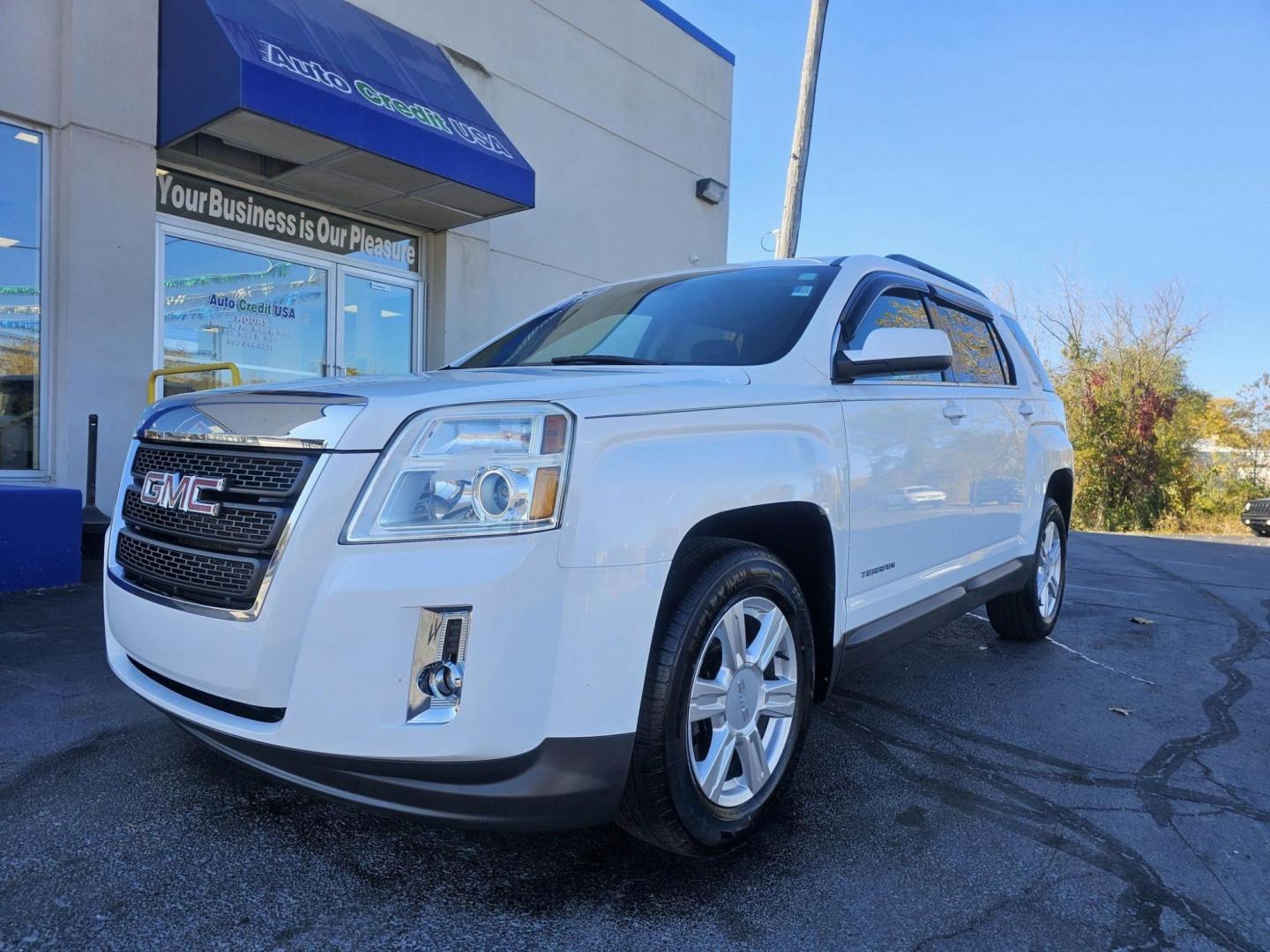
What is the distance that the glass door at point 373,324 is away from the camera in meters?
9.13

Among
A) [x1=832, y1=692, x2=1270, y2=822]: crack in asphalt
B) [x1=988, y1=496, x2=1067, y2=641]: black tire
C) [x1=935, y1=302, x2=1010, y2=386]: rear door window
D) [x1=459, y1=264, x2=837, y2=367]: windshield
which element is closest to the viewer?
[x1=832, y1=692, x2=1270, y2=822]: crack in asphalt

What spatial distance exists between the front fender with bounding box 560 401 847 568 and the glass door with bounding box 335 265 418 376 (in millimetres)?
6897

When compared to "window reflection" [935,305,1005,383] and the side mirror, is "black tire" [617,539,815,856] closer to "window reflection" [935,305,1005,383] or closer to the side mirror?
the side mirror

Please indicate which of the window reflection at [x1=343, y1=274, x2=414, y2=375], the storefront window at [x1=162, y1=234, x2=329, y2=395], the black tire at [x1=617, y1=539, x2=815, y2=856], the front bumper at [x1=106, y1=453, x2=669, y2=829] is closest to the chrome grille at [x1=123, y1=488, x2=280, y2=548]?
the front bumper at [x1=106, y1=453, x2=669, y2=829]

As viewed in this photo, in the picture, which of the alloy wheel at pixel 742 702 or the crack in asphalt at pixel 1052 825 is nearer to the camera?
the crack in asphalt at pixel 1052 825

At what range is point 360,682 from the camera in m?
1.93

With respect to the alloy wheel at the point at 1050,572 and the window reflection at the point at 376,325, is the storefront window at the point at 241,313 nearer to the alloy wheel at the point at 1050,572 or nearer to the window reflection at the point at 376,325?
the window reflection at the point at 376,325

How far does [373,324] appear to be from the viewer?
9492 millimetres

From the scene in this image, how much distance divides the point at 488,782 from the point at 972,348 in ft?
11.3

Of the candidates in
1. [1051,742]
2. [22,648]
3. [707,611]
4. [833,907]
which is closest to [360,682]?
[707,611]

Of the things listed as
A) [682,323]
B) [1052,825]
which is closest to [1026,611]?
[1052,825]

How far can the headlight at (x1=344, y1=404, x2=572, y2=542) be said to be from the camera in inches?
77.7

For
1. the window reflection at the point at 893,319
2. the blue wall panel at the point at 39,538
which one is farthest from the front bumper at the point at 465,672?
the blue wall panel at the point at 39,538

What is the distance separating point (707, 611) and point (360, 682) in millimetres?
853
